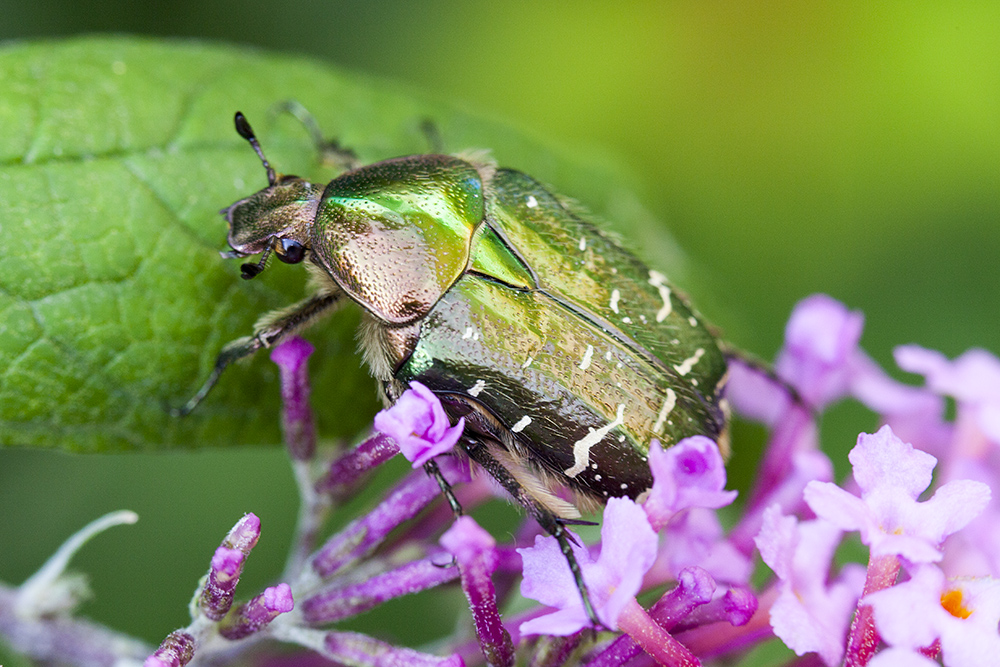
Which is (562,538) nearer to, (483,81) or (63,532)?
(63,532)

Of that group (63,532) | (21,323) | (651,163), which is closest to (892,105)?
(651,163)

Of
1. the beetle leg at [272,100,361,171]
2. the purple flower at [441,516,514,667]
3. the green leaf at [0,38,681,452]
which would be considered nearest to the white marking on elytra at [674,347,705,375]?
the purple flower at [441,516,514,667]

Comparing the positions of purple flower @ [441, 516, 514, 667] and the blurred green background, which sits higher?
the blurred green background

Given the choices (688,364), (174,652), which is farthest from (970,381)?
(174,652)

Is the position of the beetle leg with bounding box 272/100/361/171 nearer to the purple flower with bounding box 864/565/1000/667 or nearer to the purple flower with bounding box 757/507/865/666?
the purple flower with bounding box 757/507/865/666

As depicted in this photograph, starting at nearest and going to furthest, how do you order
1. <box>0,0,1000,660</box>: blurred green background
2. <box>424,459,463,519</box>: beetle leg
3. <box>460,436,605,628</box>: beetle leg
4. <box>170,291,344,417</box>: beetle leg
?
<box>460,436,605,628</box>: beetle leg
<box>424,459,463,519</box>: beetle leg
<box>170,291,344,417</box>: beetle leg
<box>0,0,1000,660</box>: blurred green background

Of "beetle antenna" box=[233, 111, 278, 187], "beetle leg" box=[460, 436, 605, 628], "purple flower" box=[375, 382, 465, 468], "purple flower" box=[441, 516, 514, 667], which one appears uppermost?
"beetle antenna" box=[233, 111, 278, 187]

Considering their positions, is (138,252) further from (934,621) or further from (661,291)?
(934,621)

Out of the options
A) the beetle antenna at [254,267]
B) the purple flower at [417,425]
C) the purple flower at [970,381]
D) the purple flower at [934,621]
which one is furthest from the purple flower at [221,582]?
the purple flower at [970,381]
